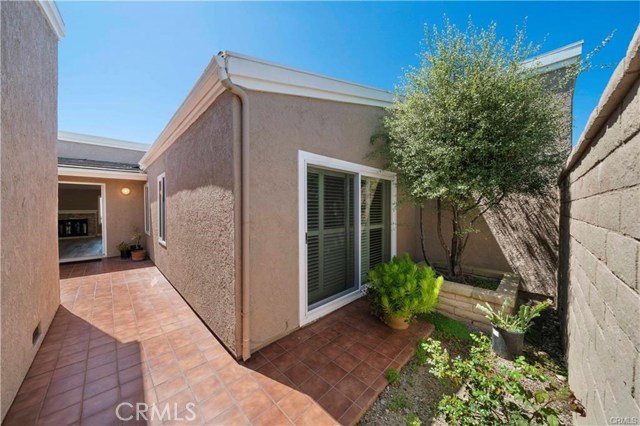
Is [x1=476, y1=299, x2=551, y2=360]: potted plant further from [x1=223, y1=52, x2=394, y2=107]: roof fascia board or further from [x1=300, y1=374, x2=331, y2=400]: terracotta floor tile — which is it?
[x1=223, y1=52, x2=394, y2=107]: roof fascia board

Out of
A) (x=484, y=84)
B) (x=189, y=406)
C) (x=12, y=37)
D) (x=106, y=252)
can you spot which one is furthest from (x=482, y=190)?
(x=106, y=252)

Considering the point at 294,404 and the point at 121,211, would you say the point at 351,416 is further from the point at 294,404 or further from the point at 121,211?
the point at 121,211

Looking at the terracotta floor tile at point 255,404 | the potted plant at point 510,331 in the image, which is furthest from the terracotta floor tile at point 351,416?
the potted plant at point 510,331

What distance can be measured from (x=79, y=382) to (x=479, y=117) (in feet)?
20.4

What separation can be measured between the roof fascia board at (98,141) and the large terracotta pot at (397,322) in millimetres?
14841

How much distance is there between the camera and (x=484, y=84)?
3.43 meters

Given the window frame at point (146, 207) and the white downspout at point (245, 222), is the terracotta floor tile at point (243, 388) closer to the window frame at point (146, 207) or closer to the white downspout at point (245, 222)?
the white downspout at point (245, 222)

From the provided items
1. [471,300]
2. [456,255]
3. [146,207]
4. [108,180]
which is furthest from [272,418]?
[108,180]

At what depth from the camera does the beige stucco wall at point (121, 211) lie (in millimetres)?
8320

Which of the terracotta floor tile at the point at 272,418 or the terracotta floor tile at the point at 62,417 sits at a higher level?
the terracotta floor tile at the point at 62,417

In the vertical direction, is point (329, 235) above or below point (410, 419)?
above

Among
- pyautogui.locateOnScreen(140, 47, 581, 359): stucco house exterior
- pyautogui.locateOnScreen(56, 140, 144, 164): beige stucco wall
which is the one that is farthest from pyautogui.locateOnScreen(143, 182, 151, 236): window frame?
pyautogui.locateOnScreen(56, 140, 144, 164): beige stucco wall

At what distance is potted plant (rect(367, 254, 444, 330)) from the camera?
11.0 feet

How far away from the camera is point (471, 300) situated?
153 inches
